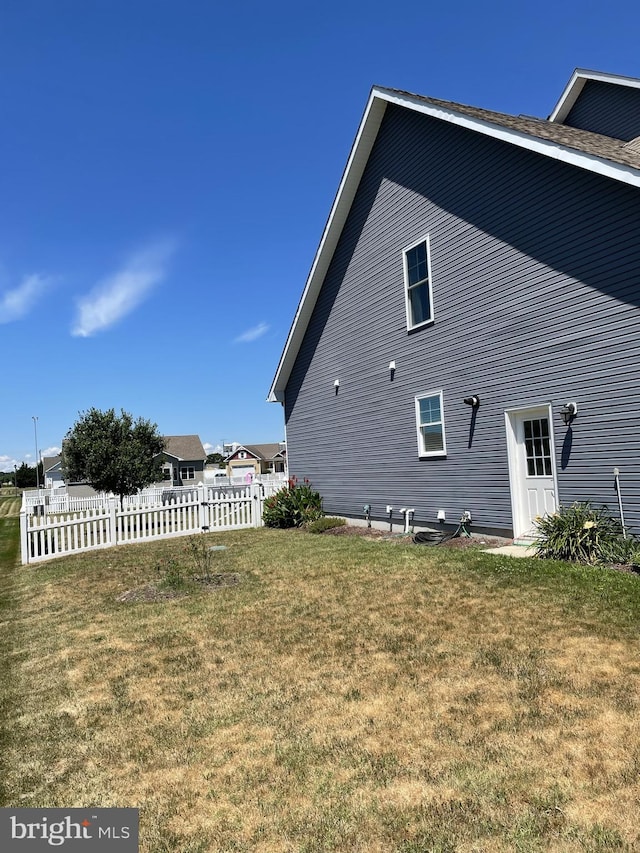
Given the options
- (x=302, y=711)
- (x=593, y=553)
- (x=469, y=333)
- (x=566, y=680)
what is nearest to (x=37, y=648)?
(x=302, y=711)

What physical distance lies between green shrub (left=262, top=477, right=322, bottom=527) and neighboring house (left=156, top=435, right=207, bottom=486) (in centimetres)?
3860

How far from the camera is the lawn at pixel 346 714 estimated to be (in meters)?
2.57

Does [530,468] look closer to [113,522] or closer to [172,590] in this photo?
[172,590]

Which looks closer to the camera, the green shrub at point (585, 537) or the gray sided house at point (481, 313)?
the green shrub at point (585, 537)

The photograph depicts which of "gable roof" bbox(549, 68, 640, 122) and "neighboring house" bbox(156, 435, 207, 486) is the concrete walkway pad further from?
"neighboring house" bbox(156, 435, 207, 486)

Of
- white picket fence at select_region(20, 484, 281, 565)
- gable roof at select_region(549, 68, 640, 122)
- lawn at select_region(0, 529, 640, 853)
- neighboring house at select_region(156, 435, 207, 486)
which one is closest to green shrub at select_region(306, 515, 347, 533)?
white picket fence at select_region(20, 484, 281, 565)

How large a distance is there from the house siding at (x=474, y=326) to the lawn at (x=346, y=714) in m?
2.97

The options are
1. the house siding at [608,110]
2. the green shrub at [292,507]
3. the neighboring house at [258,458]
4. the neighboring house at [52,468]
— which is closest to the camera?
the house siding at [608,110]

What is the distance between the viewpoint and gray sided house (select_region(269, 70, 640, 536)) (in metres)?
7.98

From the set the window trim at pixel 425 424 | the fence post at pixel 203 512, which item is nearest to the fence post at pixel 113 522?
the fence post at pixel 203 512

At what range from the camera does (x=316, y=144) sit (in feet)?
47.6

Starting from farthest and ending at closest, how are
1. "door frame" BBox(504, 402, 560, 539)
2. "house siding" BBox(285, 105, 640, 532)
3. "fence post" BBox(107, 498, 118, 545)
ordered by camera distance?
"fence post" BBox(107, 498, 118, 545) → "door frame" BBox(504, 402, 560, 539) → "house siding" BBox(285, 105, 640, 532)

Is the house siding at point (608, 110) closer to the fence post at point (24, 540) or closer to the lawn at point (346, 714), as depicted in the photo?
the lawn at point (346, 714)

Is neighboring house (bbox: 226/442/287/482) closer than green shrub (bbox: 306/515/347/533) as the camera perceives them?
No
